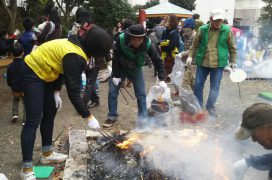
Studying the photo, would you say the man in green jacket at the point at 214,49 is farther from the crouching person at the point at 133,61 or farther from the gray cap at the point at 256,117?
the gray cap at the point at 256,117

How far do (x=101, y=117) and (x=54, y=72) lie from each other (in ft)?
9.54

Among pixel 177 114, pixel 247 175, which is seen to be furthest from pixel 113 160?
pixel 177 114

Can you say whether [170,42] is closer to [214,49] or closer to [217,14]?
[214,49]

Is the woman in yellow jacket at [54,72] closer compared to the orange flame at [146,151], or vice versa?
the woman in yellow jacket at [54,72]

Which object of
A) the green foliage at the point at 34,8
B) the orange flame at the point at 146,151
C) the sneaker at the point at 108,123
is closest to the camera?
the orange flame at the point at 146,151

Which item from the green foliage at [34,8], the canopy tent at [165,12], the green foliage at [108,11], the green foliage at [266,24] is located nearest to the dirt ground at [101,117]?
the canopy tent at [165,12]

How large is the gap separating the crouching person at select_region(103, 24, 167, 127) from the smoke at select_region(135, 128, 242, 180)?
992mm

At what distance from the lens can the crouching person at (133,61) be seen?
5170mm

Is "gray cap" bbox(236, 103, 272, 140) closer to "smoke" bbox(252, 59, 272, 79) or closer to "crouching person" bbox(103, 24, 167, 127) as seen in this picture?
"crouching person" bbox(103, 24, 167, 127)

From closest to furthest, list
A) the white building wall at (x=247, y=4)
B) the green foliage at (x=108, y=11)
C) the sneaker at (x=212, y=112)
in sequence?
the sneaker at (x=212, y=112) → the green foliage at (x=108, y=11) → the white building wall at (x=247, y=4)

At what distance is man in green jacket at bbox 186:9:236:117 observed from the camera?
6320 mm

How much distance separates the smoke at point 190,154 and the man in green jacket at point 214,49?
1.76 meters

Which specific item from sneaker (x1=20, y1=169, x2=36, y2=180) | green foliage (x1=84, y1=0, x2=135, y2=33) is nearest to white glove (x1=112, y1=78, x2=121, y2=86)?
sneaker (x1=20, y1=169, x2=36, y2=180)

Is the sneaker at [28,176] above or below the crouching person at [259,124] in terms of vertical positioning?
below
